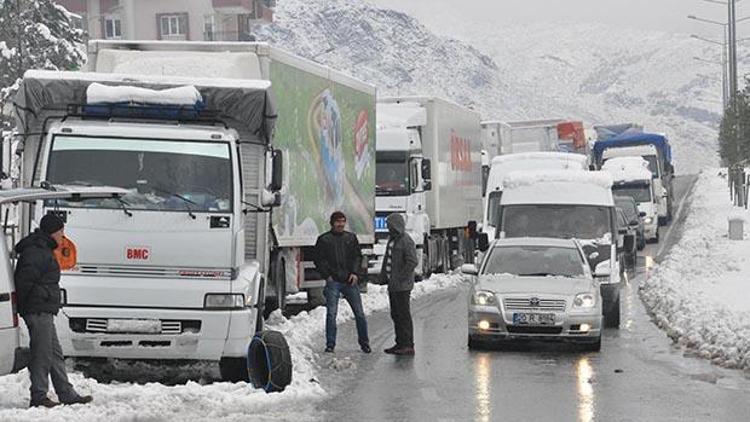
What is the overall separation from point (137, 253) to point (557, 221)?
38.9 feet

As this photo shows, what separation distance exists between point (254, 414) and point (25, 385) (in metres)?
2.50

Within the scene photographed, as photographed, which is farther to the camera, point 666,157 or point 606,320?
point 666,157

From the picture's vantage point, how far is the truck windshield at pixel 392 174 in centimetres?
3381

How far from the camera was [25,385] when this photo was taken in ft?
49.1

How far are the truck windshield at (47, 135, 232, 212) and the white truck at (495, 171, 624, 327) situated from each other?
410 inches

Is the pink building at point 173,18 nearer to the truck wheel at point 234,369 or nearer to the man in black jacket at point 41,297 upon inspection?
the truck wheel at point 234,369

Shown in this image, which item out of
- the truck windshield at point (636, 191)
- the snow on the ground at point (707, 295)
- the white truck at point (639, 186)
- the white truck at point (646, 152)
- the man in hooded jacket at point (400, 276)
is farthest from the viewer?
the white truck at point (646, 152)

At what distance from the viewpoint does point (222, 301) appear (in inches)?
614

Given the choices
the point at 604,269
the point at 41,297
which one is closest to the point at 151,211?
the point at 41,297

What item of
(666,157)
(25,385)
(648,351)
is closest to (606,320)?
(648,351)

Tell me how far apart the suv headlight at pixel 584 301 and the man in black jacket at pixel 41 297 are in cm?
782

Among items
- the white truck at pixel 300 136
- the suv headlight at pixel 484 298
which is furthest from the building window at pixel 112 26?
the suv headlight at pixel 484 298

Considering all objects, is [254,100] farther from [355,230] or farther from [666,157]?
[666,157]

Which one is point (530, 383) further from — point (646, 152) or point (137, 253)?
point (646, 152)
